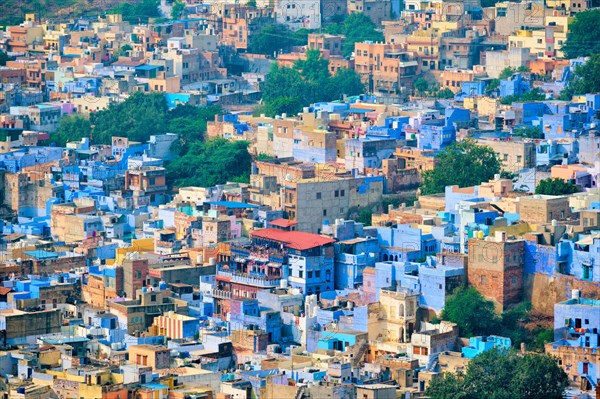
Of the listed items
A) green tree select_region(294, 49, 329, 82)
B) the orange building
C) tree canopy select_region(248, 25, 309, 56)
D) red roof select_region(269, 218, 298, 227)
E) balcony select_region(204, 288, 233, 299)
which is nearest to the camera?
balcony select_region(204, 288, 233, 299)

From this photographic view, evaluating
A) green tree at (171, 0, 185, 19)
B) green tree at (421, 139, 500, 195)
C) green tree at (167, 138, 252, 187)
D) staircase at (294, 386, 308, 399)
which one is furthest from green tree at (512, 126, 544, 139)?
green tree at (171, 0, 185, 19)

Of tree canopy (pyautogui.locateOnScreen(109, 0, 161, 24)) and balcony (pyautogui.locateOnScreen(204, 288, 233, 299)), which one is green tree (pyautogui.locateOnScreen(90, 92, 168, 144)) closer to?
balcony (pyautogui.locateOnScreen(204, 288, 233, 299))

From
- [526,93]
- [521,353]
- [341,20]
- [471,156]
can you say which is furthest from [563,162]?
[341,20]

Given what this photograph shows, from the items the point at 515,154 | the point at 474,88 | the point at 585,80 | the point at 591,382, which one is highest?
the point at 585,80

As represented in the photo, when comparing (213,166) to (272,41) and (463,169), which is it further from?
(272,41)

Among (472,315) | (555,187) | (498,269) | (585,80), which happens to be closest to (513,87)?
(585,80)
